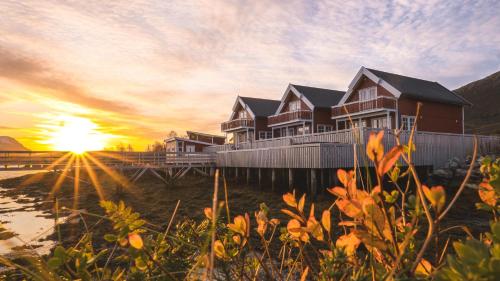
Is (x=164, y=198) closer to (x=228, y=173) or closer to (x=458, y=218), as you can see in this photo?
(x=228, y=173)

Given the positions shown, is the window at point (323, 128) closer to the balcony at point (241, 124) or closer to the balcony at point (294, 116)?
the balcony at point (294, 116)

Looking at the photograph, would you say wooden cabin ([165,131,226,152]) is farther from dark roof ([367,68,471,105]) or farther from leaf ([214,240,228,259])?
leaf ([214,240,228,259])

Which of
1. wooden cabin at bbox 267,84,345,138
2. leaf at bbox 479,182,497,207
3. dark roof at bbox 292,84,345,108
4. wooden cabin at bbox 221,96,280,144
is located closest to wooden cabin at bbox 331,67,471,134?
wooden cabin at bbox 267,84,345,138

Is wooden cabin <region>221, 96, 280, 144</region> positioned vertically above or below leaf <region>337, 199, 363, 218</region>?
above

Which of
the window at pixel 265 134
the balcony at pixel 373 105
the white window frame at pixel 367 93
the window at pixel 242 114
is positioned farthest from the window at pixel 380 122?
the window at pixel 242 114

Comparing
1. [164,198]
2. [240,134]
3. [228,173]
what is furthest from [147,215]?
[240,134]

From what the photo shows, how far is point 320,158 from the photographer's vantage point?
17250 millimetres

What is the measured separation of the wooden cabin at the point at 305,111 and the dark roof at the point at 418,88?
630 cm

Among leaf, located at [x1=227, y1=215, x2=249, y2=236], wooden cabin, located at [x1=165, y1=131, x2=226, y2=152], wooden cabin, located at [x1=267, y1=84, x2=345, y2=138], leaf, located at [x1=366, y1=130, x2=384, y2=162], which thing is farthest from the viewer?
wooden cabin, located at [x1=165, y1=131, x2=226, y2=152]

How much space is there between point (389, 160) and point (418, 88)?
3014cm

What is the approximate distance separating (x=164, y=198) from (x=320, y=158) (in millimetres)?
9580

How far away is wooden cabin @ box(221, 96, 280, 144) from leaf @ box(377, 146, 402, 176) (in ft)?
122

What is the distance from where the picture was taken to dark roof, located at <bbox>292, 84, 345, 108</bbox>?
104 feet

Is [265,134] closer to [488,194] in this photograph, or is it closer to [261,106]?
[261,106]
